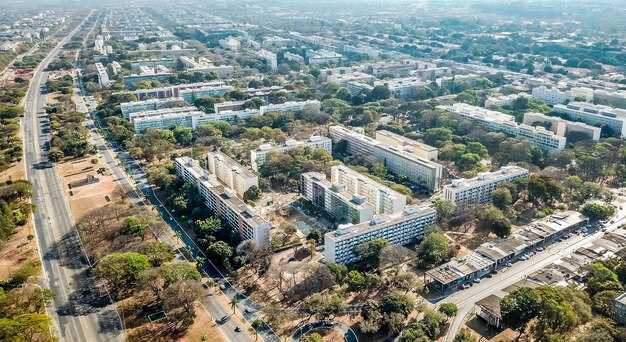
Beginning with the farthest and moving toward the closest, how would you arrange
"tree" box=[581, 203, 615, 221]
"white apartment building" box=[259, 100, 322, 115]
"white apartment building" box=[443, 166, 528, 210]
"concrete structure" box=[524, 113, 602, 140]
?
"white apartment building" box=[259, 100, 322, 115], "concrete structure" box=[524, 113, 602, 140], "white apartment building" box=[443, 166, 528, 210], "tree" box=[581, 203, 615, 221]

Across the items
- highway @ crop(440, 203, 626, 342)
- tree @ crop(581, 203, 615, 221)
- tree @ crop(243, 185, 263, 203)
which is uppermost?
tree @ crop(243, 185, 263, 203)

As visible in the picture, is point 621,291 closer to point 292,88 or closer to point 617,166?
point 617,166

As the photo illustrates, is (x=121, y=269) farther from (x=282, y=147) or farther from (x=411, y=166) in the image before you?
(x=411, y=166)

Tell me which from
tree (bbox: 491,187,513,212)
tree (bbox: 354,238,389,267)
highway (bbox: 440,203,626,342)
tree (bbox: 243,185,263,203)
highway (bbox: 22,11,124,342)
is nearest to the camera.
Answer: highway (bbox: 22,11,124,342)

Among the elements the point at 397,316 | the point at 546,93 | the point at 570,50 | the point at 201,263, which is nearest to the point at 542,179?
the point at 397,316

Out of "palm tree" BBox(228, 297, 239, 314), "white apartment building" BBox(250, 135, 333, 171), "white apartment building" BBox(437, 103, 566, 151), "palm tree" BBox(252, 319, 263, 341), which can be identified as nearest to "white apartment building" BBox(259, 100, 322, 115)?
"white apartment building" BBox(250, 135, 333, 171)

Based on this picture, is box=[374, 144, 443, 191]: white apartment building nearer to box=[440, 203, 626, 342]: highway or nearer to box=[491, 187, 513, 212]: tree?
box=[491, 187, 513, 212]: tree
